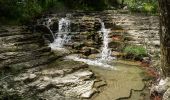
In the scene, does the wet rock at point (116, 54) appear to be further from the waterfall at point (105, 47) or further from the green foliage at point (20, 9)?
the green foliage at point (20, 9)

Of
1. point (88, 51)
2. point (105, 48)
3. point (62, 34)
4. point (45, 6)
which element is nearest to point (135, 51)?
point (105, 48)

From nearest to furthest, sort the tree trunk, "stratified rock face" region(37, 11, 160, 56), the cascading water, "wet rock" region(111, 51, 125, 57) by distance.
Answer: the tree trunk → the cascading water → "wet rock" region(111, 51, 125, 57) → "stratified rock face" region(37, 11, 160, 56)

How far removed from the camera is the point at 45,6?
19094 mm

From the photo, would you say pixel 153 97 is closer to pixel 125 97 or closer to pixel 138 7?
pixel 125 97

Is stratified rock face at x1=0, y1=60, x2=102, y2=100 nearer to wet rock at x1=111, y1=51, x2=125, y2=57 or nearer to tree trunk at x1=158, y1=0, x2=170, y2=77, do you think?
tree trunk at x1=158, y1=0, x2=170, y2=77

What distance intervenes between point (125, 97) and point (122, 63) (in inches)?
159

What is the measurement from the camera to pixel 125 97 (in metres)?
8.09

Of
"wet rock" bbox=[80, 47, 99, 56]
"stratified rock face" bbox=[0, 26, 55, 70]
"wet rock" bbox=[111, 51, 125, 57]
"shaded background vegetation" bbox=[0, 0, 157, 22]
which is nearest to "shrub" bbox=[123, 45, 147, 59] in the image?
"wet rock" bbox=[111, 51, 125, 57]

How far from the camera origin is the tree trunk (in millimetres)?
7188

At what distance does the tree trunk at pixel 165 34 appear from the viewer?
23.6 ft

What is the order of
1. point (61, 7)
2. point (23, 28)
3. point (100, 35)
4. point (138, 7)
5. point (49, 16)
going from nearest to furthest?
point (23, 28), point (100, 35), point (49, 16), point (61, 7), point (138, 7)


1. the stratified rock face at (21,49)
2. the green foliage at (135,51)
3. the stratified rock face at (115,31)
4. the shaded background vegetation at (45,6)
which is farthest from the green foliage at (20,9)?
the green foliage at (135,51)

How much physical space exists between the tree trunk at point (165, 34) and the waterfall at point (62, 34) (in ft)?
24.4

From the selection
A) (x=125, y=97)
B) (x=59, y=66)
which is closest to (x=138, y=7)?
(x=59, y=66)
